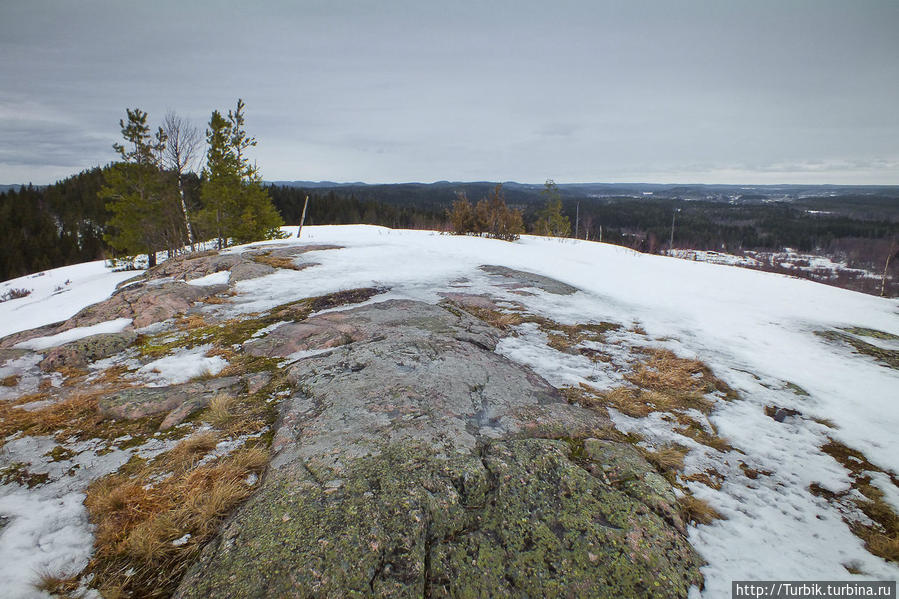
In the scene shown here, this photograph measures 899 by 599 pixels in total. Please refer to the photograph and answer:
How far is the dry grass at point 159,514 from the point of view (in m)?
1.69

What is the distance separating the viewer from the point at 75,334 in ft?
16.7

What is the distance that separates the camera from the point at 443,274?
8773 mm

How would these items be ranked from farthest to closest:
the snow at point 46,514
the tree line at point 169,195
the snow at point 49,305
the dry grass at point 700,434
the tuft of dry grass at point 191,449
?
the tree line at point 169,195
the snow at point 49,305
the dry grass at point 700,434
the tuft of dry grass at point 191,449
the snow at point 46,514

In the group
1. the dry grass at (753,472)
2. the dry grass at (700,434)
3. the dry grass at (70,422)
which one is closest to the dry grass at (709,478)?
the dry grass at (753,472)

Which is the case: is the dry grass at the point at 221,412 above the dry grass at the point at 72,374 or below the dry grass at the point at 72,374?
above

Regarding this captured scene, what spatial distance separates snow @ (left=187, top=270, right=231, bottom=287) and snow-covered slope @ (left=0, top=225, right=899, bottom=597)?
23.4 inches

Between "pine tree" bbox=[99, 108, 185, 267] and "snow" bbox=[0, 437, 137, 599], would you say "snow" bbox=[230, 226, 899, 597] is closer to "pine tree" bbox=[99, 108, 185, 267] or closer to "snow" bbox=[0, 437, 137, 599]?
"snow" bbox=[0, 437, 137, 599]

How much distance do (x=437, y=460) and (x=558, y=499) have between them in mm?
753

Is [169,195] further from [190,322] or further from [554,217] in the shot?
[554,217]

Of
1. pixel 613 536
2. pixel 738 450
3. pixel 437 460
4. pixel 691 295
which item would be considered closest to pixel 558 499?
pixel 613 536

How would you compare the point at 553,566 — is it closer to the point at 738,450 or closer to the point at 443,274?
the point at 738,450

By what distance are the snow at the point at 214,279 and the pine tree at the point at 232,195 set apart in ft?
48.4

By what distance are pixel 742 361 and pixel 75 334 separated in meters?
9.07

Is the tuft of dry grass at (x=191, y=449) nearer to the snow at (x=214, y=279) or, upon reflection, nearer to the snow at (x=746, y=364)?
the snow at (x=746, y=364)
